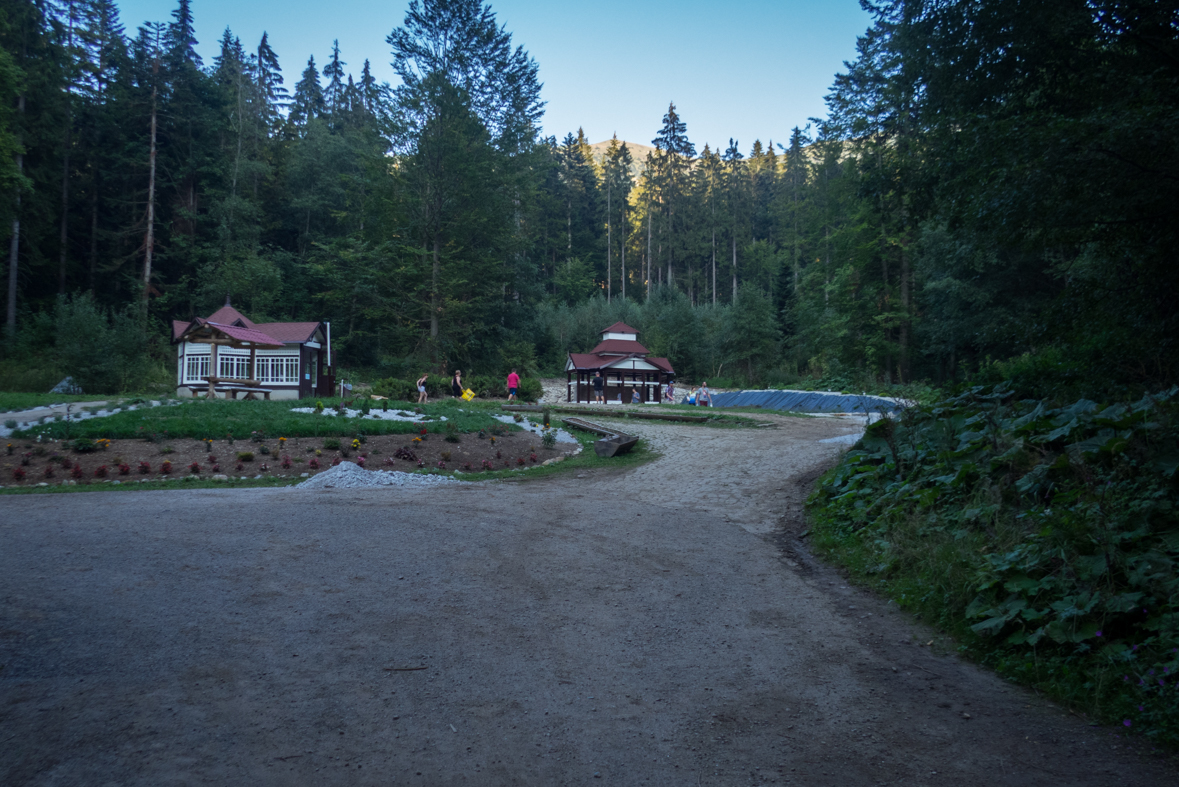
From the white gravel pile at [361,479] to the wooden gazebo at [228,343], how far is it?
1643 cm

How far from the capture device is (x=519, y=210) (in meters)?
46.2

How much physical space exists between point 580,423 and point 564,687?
15857 millimetres

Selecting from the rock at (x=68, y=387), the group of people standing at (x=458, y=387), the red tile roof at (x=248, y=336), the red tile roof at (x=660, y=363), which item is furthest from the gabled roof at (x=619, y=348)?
the rock at (x=68, y=387)

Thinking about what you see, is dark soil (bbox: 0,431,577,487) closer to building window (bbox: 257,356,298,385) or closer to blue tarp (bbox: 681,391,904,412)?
blue tarp (bbox: 681,391,904,412)

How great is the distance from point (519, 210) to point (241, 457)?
37.3 meters

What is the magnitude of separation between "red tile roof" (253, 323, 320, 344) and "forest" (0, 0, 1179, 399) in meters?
5.11

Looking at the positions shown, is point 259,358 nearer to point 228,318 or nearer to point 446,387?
point 228,318

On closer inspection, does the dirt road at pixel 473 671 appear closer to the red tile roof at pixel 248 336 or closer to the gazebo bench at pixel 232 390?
the red tile roof at pixel 248 336

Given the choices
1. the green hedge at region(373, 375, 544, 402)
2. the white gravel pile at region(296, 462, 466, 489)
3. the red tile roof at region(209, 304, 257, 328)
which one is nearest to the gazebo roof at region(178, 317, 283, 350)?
the red tile roof at region(209, 304, 257, 328)

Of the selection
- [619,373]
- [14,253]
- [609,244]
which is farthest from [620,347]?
[14,253]

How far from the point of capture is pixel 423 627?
4.40 m

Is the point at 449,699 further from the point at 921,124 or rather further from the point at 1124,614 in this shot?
the point at 921,124

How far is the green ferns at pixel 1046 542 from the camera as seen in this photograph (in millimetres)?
3588

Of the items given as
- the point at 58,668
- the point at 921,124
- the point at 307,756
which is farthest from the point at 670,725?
the point at 921,124
